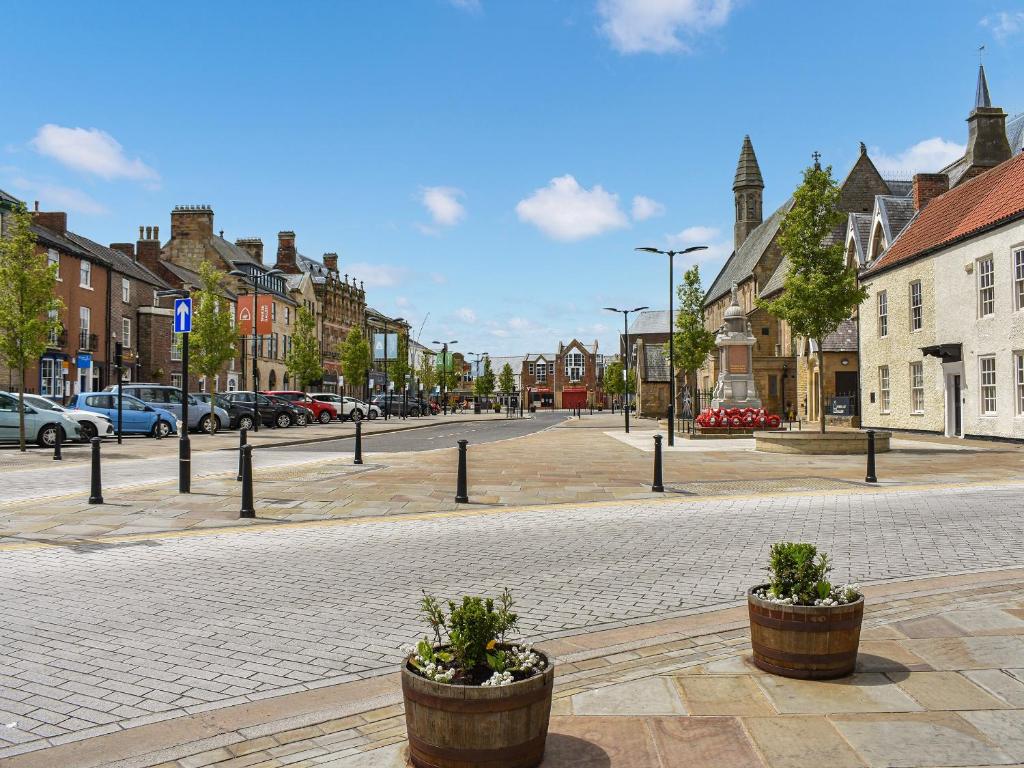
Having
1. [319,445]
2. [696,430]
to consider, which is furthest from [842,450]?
[319,445]

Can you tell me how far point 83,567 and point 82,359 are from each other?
37541 mm

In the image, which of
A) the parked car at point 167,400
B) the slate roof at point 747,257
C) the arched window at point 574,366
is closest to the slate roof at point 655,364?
the slate roof at point 747,257

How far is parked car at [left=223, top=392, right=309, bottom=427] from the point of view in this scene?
126ft

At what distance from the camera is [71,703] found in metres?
4.37

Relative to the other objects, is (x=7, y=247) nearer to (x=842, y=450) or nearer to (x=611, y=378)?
(x=842, y=450)

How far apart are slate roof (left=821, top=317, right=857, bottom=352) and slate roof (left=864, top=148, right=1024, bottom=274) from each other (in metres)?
7.86

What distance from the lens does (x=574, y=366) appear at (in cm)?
13875

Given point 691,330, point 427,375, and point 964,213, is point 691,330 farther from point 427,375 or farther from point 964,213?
point 427,375

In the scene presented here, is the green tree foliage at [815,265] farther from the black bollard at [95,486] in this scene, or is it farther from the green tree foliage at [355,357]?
the green tree foliage at [355,357]

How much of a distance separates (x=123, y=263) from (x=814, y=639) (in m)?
51.6

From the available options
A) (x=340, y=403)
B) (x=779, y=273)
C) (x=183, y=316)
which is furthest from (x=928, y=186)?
(x=183, y=316)

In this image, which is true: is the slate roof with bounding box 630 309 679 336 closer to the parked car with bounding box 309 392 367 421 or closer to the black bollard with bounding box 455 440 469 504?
the parked car with bounding box 309 392 367 421

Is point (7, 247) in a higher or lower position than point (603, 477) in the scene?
higher

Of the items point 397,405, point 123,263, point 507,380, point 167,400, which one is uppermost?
point 123,263
